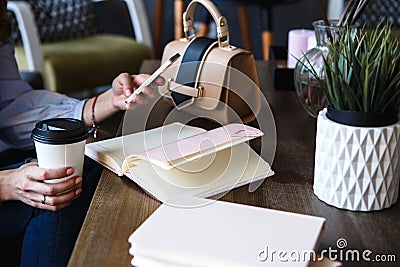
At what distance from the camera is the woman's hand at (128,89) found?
1.18 meters

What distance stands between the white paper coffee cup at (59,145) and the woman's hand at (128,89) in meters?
0.24

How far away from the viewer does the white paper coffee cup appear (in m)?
0.91

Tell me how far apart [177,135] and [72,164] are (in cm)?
23

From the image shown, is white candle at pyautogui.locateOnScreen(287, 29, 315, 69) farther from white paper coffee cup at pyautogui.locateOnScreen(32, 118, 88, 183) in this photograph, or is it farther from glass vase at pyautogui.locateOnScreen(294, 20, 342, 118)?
white paper coffee cup at pyautogui.locateOnScreen(32, 118, 88, 183)

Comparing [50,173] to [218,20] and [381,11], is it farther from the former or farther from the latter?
[381,11]

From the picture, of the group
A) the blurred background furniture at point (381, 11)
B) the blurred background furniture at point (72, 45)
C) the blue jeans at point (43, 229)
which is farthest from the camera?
the blurred background furniture at point (381, 11)

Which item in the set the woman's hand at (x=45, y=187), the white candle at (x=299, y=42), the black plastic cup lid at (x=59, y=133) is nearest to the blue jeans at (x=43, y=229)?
the woman's hand at (x=45, y=187)

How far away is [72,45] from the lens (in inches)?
114

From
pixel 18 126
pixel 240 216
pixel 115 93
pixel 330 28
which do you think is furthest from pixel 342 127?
pixel 18 126

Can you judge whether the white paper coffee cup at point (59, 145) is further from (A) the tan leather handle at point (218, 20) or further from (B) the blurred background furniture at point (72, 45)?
(B) the blurred background furniture at point (72, 45)

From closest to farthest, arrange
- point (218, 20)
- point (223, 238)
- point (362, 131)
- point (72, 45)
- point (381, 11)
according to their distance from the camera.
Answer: point (223, 238) < point (362, 131) < point (218, 20) < point (72, 45) < point (381, 11)

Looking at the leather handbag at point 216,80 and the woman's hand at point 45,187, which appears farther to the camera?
the leather handbag at point 216,80

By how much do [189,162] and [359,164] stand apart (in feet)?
0.84

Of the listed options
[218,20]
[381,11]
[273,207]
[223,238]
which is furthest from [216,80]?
[381,11]
